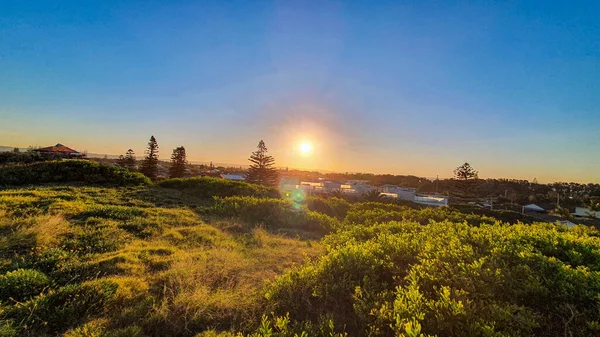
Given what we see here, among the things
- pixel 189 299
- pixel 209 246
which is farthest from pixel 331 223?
pixel 189 299

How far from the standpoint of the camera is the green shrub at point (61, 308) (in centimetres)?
256

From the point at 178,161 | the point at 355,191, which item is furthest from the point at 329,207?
the point at 178,161

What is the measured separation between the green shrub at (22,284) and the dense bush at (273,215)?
17.0 ft

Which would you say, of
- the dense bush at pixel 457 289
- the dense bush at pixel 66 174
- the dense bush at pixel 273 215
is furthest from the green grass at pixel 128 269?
the dense bush at pixel 66 174

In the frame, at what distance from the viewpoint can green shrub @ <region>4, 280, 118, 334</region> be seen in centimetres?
256

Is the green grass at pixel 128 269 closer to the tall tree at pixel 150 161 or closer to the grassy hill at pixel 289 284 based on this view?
the grassy hill at pixel 289 284

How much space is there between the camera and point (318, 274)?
3.20 meters

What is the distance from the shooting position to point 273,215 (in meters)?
8.97

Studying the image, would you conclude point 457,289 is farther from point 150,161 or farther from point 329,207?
point 150,161

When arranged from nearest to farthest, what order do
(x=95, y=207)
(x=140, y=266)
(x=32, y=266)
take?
1. (x=32, y=266)
2. (x=140, y=266)
3. (x=95, y=207)

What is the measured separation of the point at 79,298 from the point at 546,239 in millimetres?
5421

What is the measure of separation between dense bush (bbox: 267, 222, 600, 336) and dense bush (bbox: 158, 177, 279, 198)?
9853mm

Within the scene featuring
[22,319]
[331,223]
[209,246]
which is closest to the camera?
[22,319]

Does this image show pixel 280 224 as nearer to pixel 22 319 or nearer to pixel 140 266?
pixel 140 266
